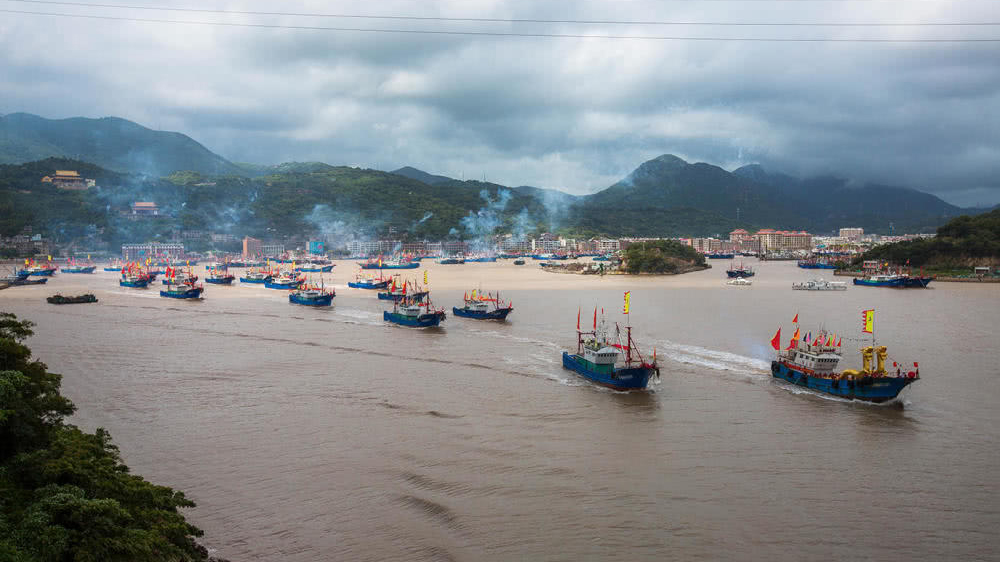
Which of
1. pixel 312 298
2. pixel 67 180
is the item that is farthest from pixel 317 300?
pixel 67 180

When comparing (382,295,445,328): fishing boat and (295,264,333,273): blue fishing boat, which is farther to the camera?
(295,264,333,273): blue fishing boat

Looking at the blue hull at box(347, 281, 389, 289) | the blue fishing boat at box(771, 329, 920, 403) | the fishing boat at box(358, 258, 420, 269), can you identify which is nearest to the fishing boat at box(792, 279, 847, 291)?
the blue hull at box(347, 281, 389, 289)

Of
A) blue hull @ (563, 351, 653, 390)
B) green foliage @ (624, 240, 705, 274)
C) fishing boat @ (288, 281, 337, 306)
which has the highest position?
green foliage @ (624, 240, 705, 274)

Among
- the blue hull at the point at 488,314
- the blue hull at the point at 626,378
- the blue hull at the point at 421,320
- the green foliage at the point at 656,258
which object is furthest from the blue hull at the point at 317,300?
the green foliage at the point at 656,258

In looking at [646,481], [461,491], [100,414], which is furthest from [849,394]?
[100,414]

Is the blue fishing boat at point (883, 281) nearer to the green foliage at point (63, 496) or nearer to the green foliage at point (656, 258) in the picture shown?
Result: the green foliage at point (656, 258)

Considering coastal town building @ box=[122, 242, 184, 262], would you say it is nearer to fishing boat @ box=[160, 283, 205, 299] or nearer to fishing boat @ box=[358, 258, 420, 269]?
fishing boat @ box=[358, 258, 420, 269]
